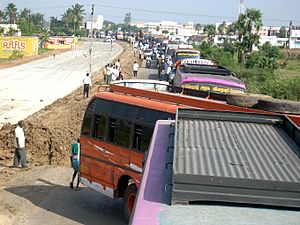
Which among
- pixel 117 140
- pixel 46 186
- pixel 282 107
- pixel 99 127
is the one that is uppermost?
pixel 282 107

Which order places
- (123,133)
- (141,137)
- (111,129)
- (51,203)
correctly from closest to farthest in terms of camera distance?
(141,137), (123,133), (111,129), (51,203)

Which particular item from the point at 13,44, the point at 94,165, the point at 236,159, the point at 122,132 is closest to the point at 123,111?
the point at 122,132

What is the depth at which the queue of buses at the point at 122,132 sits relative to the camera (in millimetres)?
9648

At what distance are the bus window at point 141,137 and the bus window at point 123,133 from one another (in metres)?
0.24

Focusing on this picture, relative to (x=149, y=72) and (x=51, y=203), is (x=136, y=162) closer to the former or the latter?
(x=51, y=203)

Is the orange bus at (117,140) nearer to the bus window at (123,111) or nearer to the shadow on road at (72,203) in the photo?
the bus window at (123,111)

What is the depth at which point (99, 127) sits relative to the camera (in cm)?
1119

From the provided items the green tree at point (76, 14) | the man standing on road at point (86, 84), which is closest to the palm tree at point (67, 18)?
the green tree at point (76, 14)

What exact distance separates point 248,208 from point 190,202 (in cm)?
39

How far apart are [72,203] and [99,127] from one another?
6.64ft

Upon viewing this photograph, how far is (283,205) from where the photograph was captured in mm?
3465

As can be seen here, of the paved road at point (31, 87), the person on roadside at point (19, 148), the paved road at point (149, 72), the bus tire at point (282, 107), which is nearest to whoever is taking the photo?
the bus tire at point (282, 107)

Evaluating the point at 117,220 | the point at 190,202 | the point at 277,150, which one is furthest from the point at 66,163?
the point at 190,202

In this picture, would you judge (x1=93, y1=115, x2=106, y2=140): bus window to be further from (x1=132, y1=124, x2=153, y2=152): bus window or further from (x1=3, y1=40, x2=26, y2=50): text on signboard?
(x1=3, y1=40, x2=26, y2=50): text on signboard
